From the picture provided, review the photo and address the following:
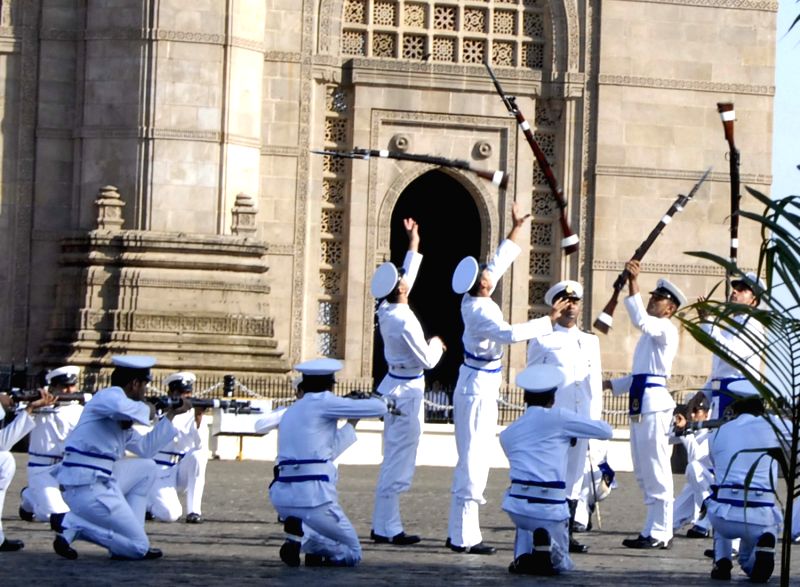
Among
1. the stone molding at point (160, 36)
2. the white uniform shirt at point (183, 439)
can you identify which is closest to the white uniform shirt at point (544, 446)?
the white uniform shirt at point (183, 439)

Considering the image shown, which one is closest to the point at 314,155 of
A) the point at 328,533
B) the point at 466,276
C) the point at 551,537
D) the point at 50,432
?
the point at 50,432

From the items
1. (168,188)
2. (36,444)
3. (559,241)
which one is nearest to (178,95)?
(168,188)

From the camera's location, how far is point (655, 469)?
14.1 meters

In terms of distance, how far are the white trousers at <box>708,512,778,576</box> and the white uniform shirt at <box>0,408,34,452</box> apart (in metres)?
4.58

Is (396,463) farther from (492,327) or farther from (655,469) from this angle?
(655,469)

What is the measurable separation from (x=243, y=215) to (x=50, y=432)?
389 inches

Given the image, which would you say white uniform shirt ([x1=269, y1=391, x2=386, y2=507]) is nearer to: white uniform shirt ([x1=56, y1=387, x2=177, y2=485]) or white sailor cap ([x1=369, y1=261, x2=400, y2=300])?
white uniform shirt ([x1=56, y1=387, x2=177, y2=485])

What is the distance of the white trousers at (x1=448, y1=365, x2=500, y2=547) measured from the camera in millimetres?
13141

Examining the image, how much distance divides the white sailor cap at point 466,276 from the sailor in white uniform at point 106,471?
220 centimetres

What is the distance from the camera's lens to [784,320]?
8.65 meters

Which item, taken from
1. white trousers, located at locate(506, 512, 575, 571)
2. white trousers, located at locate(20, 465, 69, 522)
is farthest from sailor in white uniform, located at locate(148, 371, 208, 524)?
white trousers, located at locate(506, 512, 575, 571)

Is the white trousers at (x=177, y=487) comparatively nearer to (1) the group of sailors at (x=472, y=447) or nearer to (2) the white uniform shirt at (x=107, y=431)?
(1) the group of sailors at (x=472, y=447)

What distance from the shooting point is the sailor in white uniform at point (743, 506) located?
38.8 feet

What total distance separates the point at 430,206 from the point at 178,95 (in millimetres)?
5991
